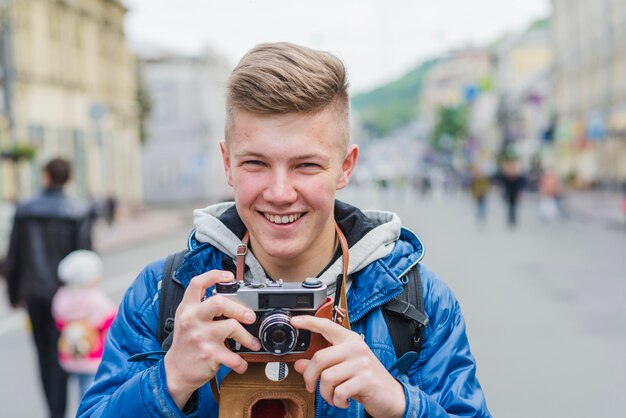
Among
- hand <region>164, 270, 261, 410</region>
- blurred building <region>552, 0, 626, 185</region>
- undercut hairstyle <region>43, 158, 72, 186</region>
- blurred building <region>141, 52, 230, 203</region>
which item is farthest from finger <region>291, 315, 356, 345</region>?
blurred building <region>141, 52, 230, 203</region>

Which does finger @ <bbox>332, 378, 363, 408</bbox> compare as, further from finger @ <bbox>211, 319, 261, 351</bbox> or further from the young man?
finger @ <bbox>211, 319, 261, 351</bbox>

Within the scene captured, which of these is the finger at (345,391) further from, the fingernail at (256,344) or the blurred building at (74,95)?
the blurred building at (74,95)

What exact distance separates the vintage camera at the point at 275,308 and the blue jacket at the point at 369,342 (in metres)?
0.29

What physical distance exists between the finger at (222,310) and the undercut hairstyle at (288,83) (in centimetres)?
47

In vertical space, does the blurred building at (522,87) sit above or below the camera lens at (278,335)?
above

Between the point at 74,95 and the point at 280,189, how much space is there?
34.7 meters

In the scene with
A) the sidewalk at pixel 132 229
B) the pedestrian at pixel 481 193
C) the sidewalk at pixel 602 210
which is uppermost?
the pedestrian at pixel 481 193

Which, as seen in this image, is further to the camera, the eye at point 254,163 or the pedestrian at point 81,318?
the pedestrian at point 81,318

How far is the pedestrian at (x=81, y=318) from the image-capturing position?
5.55 m

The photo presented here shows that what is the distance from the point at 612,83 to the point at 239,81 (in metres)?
46.9

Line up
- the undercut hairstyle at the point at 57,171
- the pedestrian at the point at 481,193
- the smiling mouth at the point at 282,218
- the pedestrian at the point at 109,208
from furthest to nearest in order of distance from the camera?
the pedestrian at the point at 109,208, the pedestrian at the point at 481,193, the undercut hairstyle at the point at 57,171, the smiling mouth at the point at 282,218

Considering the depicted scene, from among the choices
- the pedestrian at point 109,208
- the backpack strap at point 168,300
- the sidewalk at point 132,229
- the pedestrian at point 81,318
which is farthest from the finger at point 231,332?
the pedestrian at point 109,208

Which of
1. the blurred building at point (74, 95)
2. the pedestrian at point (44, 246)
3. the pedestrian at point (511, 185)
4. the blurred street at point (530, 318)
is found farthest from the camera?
the blurred building at point (74, 95)

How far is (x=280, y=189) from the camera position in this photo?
75.0 inches
